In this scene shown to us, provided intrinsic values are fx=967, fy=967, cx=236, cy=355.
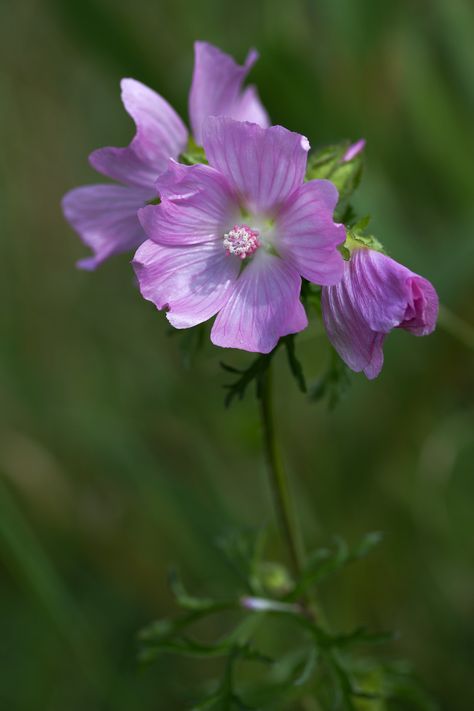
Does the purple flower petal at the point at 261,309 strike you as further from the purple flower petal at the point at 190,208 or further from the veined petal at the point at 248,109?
the veined petal at the point at 248,109

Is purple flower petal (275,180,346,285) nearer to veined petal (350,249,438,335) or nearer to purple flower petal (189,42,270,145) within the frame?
veined petal (350,249,438,335)

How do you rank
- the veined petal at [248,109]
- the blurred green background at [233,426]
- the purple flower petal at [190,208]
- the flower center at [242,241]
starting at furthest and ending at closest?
1. the blurred green background at [233,426]
2. the veined petal at [248,109]
3. the flower center at [242,241]
4. the purple flower petal at [190,208]

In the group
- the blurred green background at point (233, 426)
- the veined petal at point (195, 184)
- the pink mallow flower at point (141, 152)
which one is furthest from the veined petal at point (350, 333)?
the blurred green background at point (233, 426)

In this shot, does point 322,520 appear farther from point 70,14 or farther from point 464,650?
point 70,14

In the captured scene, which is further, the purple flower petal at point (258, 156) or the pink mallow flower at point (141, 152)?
the pink mallow flower at point (141, 152)

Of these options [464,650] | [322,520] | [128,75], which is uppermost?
[128,75]

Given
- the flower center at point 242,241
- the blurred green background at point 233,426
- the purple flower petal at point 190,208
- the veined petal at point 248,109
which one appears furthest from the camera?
the blurred green background at point 233,426

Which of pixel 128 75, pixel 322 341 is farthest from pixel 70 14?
pixel 322 341

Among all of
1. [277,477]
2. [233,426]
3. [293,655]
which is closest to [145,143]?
[277,477]
